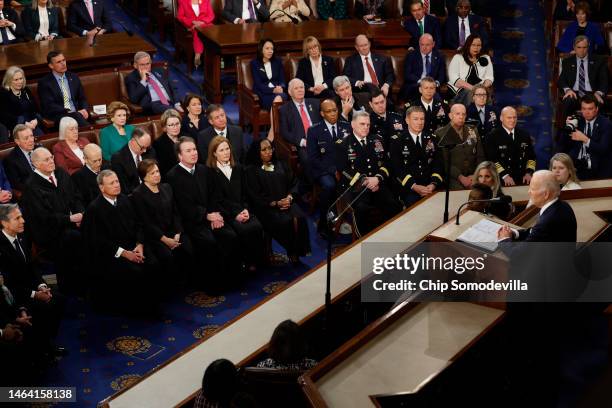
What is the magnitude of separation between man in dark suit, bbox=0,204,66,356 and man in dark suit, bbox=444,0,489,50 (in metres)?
5.61

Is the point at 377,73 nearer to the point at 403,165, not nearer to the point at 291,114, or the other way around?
the point at 291,114

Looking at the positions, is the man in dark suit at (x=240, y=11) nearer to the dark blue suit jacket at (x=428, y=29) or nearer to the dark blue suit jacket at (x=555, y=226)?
the dark blue suit jacket at (x=428, y=29)

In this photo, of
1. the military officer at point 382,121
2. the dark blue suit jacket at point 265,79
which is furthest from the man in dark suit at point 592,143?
the dark blue suit jacket at point 265,79

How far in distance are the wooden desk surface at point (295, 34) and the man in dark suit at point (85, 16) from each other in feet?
3.63

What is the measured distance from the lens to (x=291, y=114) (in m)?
8.46

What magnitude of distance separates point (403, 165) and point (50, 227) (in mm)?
2833

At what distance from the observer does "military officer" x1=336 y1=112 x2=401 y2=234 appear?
7641 mm

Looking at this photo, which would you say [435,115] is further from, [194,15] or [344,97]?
[194,15]

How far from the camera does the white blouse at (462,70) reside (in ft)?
31.0

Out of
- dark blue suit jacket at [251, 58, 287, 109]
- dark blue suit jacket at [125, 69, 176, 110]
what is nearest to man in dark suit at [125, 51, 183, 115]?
dark blue suit jacket at [125, 69, 176, 110]

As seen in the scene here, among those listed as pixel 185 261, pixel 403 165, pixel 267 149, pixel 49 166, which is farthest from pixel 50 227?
pixel 403 165

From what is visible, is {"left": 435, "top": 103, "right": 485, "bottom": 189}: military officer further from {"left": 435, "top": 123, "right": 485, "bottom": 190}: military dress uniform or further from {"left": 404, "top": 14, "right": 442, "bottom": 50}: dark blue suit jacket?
{"left": 404, "top": 14, "right": 442, "bottom": 50}: dark blue suit jacket

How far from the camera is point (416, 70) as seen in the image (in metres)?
9.52

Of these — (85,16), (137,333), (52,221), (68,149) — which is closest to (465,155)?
(137,333)
